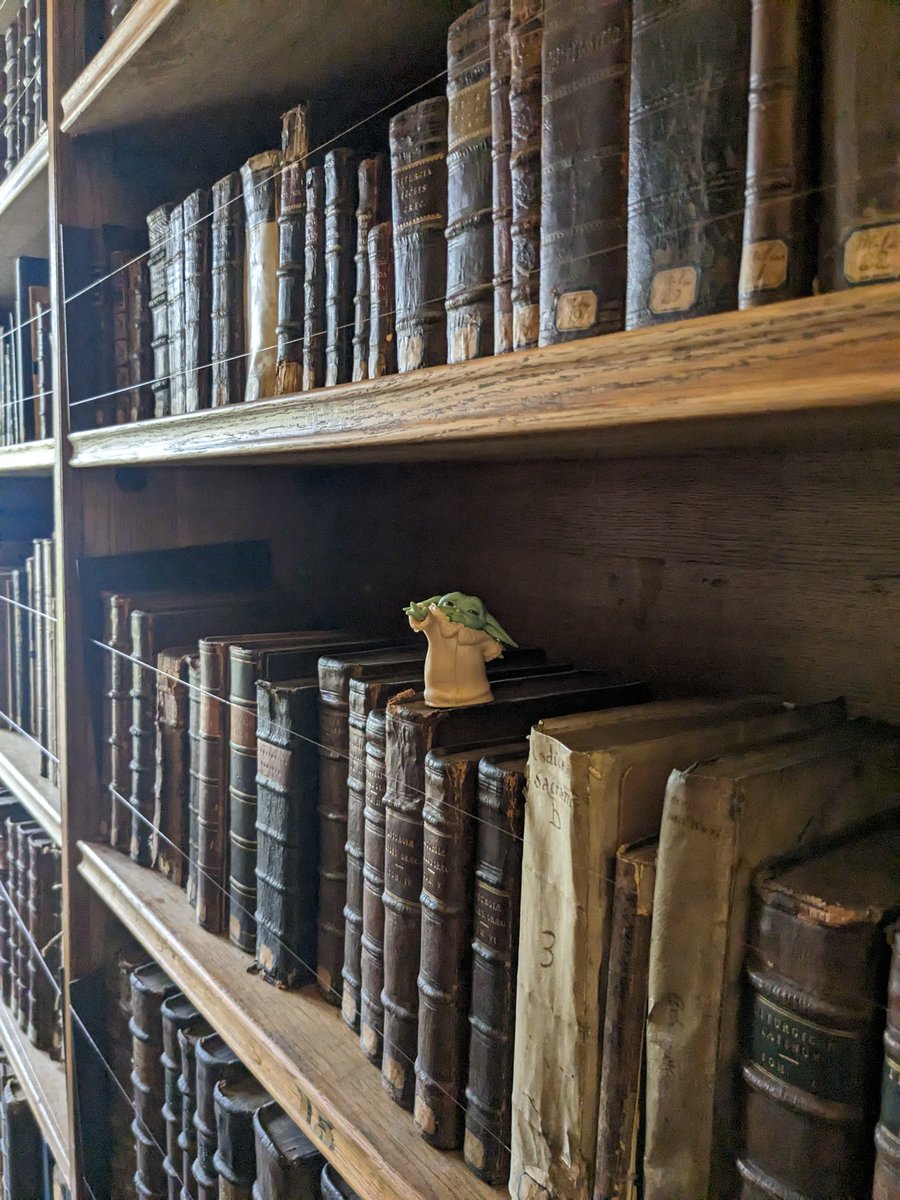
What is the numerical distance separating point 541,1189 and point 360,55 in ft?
3.04

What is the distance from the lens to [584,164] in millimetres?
467

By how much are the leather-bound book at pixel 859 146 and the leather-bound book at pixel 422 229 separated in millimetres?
289

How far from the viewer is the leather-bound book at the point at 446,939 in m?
0.58

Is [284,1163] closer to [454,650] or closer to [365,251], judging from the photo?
[454,650]

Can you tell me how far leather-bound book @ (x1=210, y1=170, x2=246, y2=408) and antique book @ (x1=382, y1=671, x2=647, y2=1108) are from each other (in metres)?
0.41

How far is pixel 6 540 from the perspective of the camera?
181cm

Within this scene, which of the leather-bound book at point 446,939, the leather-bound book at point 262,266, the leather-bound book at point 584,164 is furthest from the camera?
the leather-bound book at point 262,266

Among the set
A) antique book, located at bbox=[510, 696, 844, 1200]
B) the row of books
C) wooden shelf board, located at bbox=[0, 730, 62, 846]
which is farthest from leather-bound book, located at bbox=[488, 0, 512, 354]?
the row of books

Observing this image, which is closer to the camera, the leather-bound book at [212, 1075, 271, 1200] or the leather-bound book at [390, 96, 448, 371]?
the leather-bound book at [390, 96, 448, 371]

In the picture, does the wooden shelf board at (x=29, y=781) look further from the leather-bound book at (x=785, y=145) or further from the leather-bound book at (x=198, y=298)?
the leather-bound book at (x=785, y=145)

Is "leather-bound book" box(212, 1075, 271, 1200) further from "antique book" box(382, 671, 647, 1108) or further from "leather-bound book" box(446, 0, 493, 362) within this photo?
"leather-bound book" box(446, 0, 493, 362)

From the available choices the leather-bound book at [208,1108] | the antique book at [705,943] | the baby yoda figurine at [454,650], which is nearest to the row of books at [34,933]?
the leather-bound book at [208,1108]

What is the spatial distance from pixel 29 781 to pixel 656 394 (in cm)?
135

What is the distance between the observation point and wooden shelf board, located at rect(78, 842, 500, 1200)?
0.60 meters
